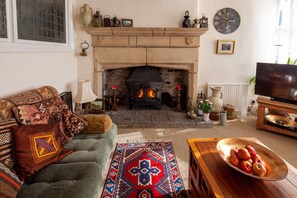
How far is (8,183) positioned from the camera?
1199 millimetres

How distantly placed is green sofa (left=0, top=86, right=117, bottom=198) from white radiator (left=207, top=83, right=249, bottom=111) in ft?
9.01

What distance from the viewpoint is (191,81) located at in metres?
4.02

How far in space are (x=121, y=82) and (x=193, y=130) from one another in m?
1.82

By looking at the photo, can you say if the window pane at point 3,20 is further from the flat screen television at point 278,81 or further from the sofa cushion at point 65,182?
the flat screen television at point 278,81

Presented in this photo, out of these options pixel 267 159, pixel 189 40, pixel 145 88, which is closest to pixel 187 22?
pixel 189 40

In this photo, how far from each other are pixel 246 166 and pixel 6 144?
1612mm

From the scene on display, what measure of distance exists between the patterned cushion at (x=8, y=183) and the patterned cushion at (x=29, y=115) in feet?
1.70

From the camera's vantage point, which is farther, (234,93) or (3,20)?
(234,93)

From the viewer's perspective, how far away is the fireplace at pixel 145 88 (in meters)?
3.87

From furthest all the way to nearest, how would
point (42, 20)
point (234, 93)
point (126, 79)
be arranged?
point (126, 79)
point (234, 93)
point (42, 20)

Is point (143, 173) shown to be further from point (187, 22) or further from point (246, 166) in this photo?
point (187, 22)

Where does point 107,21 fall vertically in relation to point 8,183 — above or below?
above

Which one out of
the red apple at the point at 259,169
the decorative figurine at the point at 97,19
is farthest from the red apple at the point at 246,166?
the decorative figurine at the point at 97,19

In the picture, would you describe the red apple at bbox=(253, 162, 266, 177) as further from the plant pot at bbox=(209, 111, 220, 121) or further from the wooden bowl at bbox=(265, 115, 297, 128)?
the plant pot at bbox=(209, 111, 220, 121)
